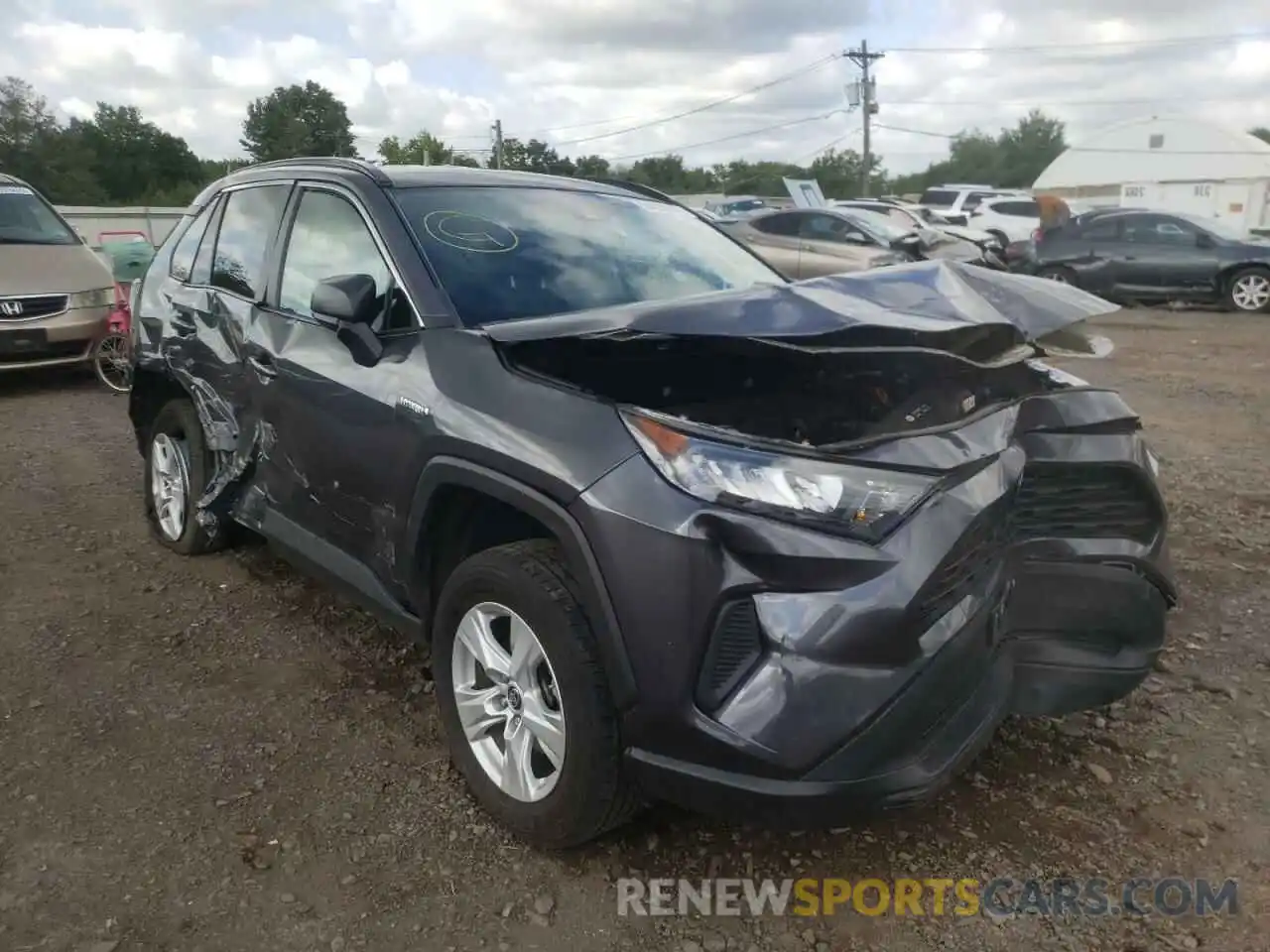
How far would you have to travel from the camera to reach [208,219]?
15.0ft

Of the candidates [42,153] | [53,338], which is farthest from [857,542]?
[42,153]

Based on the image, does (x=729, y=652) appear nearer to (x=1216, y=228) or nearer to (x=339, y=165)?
(x=339, y=165)

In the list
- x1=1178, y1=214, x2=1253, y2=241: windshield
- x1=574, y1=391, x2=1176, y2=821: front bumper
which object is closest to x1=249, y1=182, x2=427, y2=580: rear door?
x1=574, y1=391, x2=1176, y2=821: front bumper

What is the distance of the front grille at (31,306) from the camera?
8.68 m

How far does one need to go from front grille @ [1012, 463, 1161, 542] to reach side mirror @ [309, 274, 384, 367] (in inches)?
75.6

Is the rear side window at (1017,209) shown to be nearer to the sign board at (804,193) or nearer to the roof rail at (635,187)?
the sign board at (804,193)

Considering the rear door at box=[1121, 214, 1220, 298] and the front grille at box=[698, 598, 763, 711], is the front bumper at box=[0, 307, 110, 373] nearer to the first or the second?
the front grille at box=[698, 598, 763, 711]

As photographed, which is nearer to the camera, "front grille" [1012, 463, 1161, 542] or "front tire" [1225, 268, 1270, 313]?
"front grille" [1012, 463, 1161, 542]

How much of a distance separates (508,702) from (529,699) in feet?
0.39

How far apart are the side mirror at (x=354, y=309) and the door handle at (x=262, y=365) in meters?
0.56

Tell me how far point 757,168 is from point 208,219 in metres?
75.4

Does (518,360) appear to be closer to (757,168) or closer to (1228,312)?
(1228,312)

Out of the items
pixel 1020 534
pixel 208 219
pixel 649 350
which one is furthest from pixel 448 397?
pixel 208 219

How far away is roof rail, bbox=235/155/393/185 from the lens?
11.4 ft
